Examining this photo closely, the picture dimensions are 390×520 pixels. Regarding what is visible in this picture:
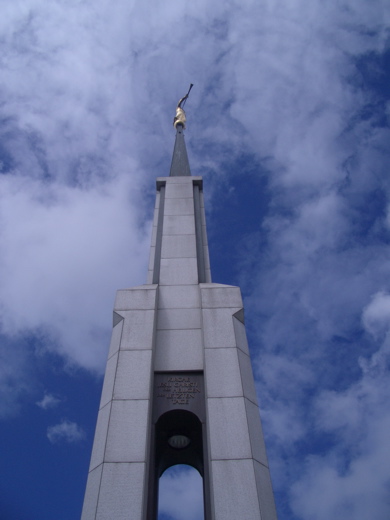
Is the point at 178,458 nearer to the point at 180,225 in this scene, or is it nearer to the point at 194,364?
the point at 194,364

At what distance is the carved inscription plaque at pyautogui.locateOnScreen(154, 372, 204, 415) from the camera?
11.6 meters

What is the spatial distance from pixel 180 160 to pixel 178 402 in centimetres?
1506

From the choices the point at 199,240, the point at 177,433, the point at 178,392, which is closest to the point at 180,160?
the point at 199,240

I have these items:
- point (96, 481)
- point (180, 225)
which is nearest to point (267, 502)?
point (96, 481)

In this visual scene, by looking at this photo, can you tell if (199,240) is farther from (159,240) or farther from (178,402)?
(178,402)

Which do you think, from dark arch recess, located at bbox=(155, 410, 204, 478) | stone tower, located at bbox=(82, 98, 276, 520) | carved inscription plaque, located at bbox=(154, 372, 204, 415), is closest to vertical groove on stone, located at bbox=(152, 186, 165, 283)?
stone tower, located at bbox=(82, 98, 276, 520)

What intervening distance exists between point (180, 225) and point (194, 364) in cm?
687

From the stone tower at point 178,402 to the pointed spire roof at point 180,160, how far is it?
7.02 m

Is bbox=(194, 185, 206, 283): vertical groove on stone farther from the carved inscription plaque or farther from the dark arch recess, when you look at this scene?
the dark arch recess

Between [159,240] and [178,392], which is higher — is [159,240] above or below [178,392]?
above

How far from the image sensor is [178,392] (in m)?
11.9

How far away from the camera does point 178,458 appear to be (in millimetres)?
13195

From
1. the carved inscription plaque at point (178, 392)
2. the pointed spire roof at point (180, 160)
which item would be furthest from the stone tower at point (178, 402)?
the pointed spire roof at point (180, 160)

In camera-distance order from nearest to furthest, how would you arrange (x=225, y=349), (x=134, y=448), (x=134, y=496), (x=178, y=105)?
(x=134, y=496)
(x=134, y=448)
(x=225, y=349)
(x=178, y=105)
